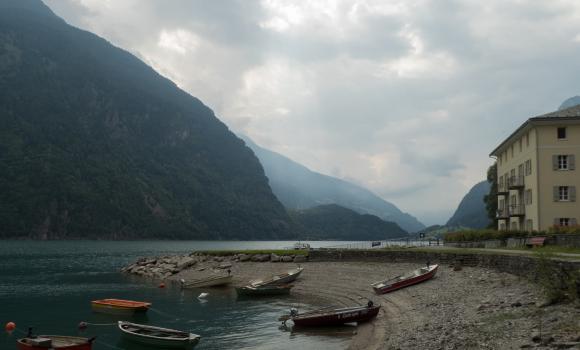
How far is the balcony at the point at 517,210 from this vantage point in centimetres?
6124

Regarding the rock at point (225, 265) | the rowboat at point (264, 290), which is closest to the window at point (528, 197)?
the rowboat at point (264, 290)

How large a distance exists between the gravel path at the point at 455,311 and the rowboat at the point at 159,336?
29.1ft

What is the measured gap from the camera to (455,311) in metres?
25.9

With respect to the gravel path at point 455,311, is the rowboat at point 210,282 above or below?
below

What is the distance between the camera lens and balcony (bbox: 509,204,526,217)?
201 feet

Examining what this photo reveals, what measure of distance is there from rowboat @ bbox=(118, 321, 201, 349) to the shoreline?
28.5 ft

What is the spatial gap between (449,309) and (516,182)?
41.6m

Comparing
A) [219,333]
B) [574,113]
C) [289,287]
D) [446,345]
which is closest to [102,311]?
[219,333]

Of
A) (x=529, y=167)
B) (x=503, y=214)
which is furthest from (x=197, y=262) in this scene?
(x=529, y=167)

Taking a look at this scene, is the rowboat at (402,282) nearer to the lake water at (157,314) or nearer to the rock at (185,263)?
the lake water at (157,314)

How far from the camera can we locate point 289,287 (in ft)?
151

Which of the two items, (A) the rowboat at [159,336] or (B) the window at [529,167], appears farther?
(B) the window at [529,167]

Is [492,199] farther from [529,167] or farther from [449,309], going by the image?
[449,309]

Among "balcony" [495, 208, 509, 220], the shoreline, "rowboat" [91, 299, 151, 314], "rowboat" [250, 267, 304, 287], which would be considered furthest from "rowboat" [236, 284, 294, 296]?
Answer: "balcony" [495, 208, 509, 220]
